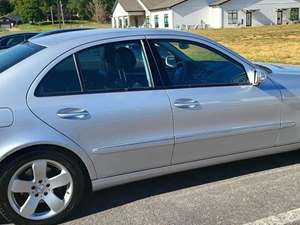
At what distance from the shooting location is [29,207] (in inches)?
147

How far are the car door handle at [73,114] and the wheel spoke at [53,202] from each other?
65 cm

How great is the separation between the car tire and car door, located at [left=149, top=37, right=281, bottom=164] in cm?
97

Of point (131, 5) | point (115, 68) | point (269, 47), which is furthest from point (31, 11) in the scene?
point (115, 68)

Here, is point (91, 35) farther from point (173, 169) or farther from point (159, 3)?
point (159, 3)

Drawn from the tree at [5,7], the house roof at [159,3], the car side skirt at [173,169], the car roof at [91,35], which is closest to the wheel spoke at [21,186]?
the car side skirt at [173,169]

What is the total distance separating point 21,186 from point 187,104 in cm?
158

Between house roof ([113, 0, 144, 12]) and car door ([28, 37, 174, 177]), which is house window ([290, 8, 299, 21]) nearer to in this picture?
house roof ([113, 0, 144, 12])

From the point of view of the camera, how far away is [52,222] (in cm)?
382

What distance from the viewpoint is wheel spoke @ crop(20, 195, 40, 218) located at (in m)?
3.73

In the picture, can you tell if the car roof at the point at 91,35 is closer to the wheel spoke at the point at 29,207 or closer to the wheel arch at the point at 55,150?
the wheel arch at the point at 55,150

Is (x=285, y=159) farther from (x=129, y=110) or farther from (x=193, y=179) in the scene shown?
(x=129, y=110)

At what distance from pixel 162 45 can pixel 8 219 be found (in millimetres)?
2013

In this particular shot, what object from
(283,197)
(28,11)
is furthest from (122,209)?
(28,11)

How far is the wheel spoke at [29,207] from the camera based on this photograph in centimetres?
373
